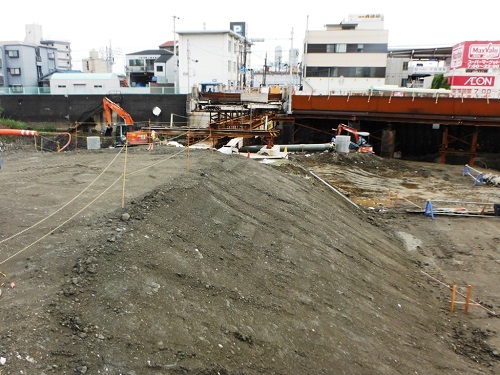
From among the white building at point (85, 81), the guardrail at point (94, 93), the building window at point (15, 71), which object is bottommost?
the guardrail at point (94, 93)

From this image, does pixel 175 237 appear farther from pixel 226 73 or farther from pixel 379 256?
pixel 226 73

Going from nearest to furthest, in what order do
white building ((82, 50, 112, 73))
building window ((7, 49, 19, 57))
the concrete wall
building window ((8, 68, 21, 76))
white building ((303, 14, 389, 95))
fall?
the concrete wall < white building ((303, 14, 389, 95)) < building window ((7, 49, 19, 57)) < building window ((8, 68, 21, 76)) < white building ((82, 50, 112, 73))

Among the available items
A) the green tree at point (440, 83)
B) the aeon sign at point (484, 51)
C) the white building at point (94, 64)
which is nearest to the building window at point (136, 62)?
the white building at point (94, 64)

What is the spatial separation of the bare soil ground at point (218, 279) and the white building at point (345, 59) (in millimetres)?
33632

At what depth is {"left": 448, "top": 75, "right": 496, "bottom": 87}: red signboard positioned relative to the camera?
103ft

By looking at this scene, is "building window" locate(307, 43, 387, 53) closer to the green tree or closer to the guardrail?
the green tree

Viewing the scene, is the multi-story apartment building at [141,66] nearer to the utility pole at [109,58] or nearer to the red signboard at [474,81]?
the utility pole at [109,58]

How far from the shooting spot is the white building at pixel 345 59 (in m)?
44.3

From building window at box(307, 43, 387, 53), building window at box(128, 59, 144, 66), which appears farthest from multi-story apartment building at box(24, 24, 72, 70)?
building window at box(307, 43, 387, 53)

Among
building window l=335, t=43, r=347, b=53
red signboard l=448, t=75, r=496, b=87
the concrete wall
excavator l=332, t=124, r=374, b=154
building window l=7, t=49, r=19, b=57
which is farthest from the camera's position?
building window l=7, t=49, r=19, b=57

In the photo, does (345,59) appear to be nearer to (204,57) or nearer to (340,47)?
(340,47)

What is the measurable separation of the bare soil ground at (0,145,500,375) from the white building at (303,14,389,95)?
33.6 m

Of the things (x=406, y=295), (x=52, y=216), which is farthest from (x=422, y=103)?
(x=52, y=216)

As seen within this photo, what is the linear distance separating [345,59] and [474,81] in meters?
16.2
